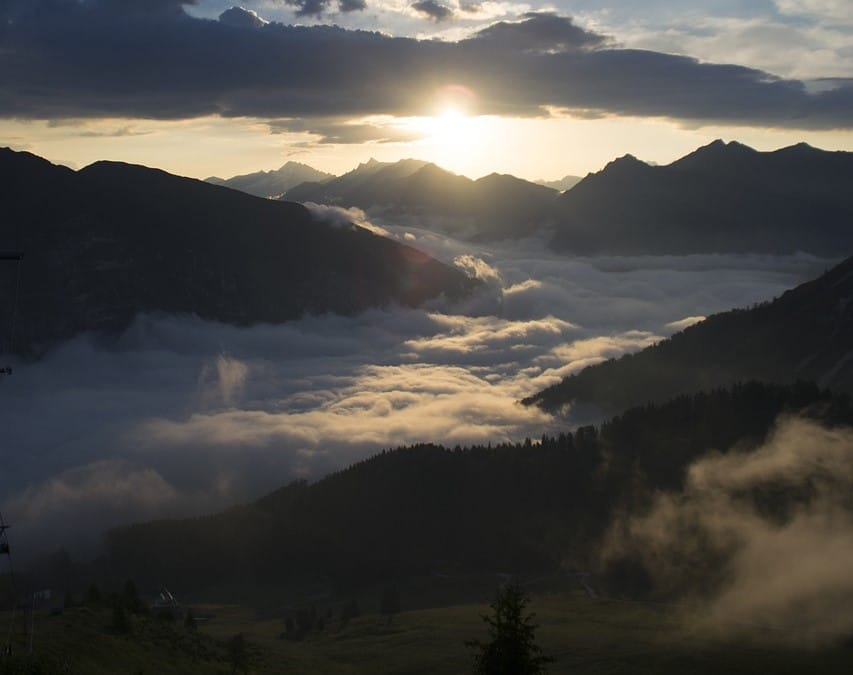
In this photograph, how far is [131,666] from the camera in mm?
92000

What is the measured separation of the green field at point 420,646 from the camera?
9469 cm

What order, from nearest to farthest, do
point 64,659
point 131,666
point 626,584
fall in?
1. point 64,659
2. point 131,666
3. point 626,584

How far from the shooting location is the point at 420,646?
479 feet

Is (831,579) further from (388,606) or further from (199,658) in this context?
(199,658)

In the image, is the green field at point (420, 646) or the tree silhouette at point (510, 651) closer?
the tree silhouette at point (510, 651)

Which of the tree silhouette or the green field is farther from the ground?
the tree silhouette

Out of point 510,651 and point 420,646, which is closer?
point 510,651

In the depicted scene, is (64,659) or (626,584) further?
(626,584)

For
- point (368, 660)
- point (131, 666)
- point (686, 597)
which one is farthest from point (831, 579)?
point (131, 666)

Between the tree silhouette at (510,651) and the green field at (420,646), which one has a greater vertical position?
the tree silhouette at (510,651)

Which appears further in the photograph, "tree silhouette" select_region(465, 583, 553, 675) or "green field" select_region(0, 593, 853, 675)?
"green field" select_region(0, 593, 853, 675)

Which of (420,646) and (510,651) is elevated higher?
(510,651)

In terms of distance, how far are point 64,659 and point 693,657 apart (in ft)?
244

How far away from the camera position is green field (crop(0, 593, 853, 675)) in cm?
9469
